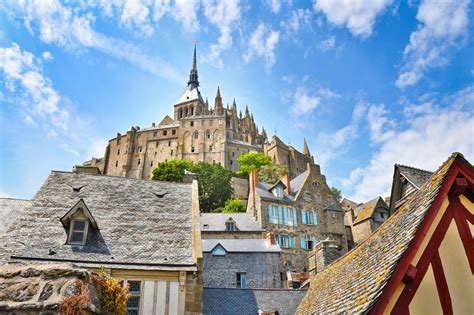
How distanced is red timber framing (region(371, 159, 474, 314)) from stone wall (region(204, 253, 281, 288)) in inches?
777

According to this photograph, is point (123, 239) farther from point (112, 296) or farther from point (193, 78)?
point (193, 78)

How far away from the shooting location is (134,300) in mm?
10656

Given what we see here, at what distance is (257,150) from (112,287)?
89965mm

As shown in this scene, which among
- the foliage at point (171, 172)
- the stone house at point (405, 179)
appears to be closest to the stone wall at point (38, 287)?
the stone house at point (405, 179)

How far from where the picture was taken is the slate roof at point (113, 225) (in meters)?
11.0

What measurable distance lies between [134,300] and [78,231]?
3097mm

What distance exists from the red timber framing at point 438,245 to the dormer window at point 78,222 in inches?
395

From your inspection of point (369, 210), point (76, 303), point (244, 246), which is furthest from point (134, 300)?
point (369, 210)

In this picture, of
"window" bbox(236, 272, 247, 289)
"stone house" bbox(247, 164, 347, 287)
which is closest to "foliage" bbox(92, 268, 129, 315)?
"window" bbox(236, 272, 247, 289)

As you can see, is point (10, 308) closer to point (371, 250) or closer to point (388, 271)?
point (388, 271)

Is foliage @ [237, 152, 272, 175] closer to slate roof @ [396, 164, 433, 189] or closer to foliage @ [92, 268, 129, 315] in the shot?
slate roof @ [396, 164, 433, 189]

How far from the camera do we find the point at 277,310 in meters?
15.0

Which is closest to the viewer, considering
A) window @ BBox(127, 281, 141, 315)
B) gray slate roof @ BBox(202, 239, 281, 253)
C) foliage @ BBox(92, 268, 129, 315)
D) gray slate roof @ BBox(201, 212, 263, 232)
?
foliage @ BBox(92, 268, 129, 315)

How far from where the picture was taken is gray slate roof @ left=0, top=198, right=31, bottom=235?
13160mm
